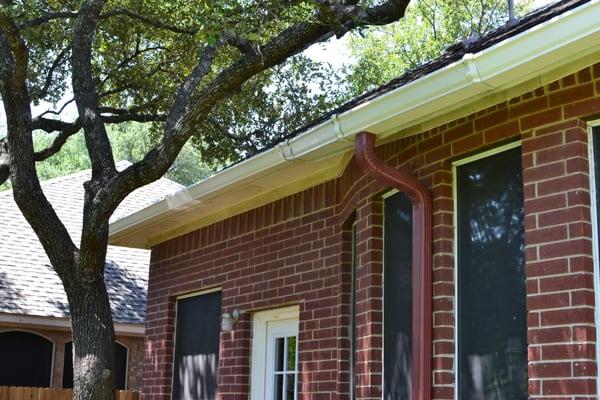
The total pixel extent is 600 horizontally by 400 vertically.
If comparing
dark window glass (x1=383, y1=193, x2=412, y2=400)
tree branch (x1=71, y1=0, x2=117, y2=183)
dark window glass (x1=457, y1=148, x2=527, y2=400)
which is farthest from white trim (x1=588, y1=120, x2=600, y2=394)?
tree branch (x1=71, y1=0, x2=117, y2=183)

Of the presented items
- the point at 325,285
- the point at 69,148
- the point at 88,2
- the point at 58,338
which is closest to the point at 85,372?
the point at 325,285

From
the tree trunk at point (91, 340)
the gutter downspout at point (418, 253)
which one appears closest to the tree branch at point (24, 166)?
the tree trunk at point (91, 340)

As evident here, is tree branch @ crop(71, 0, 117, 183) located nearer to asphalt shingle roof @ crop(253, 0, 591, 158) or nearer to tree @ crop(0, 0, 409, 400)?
tree @ crop(0, 0, 409, 400)

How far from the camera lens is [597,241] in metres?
4.27

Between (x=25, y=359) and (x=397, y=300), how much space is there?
11692mm

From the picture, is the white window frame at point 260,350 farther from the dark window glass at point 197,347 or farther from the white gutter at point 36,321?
the white gutter at point 36,321

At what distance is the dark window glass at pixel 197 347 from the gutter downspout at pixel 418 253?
4.27 meters

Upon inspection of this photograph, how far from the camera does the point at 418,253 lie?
5.16 meters

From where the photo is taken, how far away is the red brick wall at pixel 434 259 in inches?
167

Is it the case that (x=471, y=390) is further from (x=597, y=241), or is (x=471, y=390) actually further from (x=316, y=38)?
(x=316, y=38)

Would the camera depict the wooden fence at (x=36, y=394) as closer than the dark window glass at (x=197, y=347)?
No

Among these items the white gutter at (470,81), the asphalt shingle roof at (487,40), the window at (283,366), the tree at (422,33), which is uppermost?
the tree at (422,33)

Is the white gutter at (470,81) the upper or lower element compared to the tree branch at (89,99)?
lower

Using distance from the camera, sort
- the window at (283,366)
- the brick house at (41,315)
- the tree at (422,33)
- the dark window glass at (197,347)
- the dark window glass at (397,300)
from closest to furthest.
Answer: the dark window glass at (397,300) → the window at (283,366) → the dark window glass at (197,347) → the brick house at (41,315) → the tree at (422,33)
